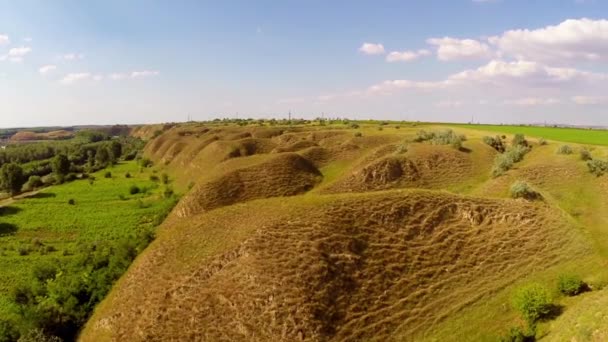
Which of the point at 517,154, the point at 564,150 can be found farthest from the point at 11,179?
the point at 564,150

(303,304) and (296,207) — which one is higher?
(296,207)

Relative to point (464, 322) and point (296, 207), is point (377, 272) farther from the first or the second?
point (296, 207)

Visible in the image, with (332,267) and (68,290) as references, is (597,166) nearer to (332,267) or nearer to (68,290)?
(332,267)

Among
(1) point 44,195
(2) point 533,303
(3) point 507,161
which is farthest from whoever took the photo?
(1) point 44,195

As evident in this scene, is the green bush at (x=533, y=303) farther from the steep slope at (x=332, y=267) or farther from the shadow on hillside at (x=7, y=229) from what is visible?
the shadow on hillside at (x=7, y=229)

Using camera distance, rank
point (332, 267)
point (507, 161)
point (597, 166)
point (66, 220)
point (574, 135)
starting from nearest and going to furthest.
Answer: point (332, 267) → point (597, 166) → point (507, 161) → point (66, 220) → point (574, 135)

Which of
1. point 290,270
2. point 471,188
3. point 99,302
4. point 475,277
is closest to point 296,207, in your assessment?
point 290,270

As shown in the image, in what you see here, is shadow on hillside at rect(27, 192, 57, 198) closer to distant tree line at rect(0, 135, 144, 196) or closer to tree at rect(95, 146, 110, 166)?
distant tree line at rect(0, 135, 144, 196)
